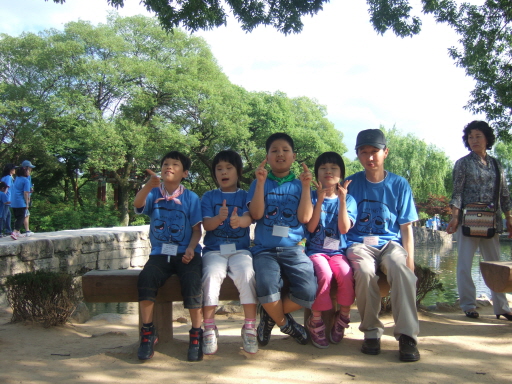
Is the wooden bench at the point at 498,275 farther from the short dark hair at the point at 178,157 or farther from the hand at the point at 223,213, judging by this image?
the short dark hair at the point at 178,157

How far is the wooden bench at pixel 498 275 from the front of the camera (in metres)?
3.18

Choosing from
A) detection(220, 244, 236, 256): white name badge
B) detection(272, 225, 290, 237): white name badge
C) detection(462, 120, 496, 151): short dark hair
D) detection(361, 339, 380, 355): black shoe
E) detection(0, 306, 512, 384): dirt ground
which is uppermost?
detection(462, 120, 496, 151): short dark hair

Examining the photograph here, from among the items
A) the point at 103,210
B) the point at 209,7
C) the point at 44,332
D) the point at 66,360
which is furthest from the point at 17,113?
the point at 66,360

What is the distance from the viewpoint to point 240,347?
3.12 metres

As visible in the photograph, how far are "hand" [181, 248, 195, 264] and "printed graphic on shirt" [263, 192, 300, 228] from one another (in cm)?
55

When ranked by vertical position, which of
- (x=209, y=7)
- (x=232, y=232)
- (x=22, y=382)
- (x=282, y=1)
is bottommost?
(x=22, y=382)

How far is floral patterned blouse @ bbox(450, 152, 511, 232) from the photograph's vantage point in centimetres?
412

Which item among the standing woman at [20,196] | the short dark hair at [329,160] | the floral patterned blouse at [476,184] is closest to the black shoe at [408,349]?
the short dark hair at [329,160]

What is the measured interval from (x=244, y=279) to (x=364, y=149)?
1.31 meters

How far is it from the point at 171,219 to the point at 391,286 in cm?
157

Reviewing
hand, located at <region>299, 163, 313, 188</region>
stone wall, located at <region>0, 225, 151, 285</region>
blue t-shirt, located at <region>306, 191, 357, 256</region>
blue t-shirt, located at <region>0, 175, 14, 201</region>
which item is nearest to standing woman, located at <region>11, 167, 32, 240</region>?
blue t-shirt, located at <region>0, 175, 14, 201</region>

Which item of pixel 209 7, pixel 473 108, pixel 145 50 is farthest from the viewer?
pixel 145 50

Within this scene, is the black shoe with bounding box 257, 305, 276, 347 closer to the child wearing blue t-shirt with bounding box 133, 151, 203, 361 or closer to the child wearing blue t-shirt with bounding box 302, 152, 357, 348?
the child wearing blue t-shirt with bounding box 302, 152, 357, 348

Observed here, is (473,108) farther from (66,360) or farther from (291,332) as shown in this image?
(66,360)
